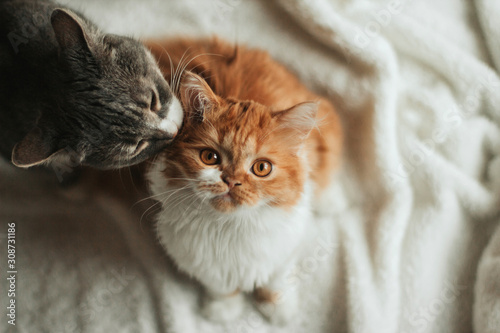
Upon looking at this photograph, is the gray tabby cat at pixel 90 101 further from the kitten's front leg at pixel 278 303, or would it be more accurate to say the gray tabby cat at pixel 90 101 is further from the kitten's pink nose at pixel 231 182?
the kitten's front leg at pixel 278 303

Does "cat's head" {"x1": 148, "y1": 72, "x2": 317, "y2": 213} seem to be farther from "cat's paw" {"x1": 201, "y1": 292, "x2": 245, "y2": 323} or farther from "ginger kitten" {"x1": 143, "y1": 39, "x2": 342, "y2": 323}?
"cat's paw" {"x1": 201, "y1": 292, "x2": 245, "y2": 323}

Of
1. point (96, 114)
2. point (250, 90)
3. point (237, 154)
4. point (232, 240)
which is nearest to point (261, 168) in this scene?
point (237, 154)

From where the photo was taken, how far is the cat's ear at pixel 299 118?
1.00 m

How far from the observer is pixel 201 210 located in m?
1.07

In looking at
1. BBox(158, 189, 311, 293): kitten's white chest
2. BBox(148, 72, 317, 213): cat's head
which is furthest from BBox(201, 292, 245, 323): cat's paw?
BBox(148, 72, 317, 213): cat's head

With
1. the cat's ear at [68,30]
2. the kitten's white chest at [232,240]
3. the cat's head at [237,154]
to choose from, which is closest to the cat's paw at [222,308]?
the kitten's white chest at [232,240]

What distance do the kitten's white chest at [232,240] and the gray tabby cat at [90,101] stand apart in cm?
26

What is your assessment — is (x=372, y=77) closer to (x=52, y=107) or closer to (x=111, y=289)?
(x=52, y=107)

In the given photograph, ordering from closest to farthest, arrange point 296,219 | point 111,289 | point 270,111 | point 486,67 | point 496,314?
point 270,111, point 296,219, point 496,314, point 111,289, point 486,67

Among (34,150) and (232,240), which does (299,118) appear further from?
(34,150)

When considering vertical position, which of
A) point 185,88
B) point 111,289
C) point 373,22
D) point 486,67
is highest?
point 486,67

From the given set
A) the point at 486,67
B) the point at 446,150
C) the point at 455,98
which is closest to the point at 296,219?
the point at 446,150

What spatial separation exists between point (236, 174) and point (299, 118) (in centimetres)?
25

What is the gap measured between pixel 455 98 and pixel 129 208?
149 cm
